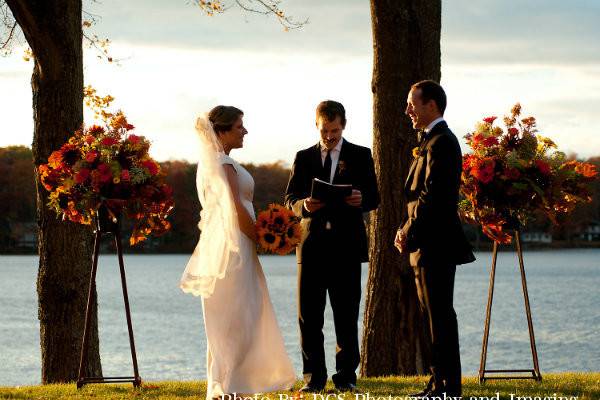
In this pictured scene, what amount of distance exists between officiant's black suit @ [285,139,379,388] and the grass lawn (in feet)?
1.02

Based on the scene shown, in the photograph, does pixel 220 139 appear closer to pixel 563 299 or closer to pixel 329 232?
pixel 329 232

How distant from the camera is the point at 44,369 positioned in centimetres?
1137

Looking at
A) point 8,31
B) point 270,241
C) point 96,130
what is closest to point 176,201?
point 8,31

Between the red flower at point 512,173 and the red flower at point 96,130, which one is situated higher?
the red flower at point 96,130

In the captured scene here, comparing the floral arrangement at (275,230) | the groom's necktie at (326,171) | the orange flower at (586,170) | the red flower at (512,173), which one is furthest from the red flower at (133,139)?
the orange flower at (586,170)

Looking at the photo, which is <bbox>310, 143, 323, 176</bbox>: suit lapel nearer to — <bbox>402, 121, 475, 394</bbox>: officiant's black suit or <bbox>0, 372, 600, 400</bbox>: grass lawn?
<bbox>402, 121, 475, 394</bbox>: officiant's black suit

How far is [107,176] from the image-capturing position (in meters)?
8.49

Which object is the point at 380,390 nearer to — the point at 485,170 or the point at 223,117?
the point at 485,170

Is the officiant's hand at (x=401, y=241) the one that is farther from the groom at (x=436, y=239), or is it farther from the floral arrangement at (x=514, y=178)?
the floral arrangement at (x=514, y=178)

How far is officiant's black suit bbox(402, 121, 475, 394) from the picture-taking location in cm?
681

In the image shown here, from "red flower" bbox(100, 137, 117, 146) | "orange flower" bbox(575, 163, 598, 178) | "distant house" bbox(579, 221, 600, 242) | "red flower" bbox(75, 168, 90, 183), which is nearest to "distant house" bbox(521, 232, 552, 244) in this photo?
"distant house" bbox(579, 221, 600, 242)

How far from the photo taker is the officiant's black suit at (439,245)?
22.4 feet

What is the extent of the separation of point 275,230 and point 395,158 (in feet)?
11.6

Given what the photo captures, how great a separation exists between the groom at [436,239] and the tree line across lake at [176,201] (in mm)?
35968
